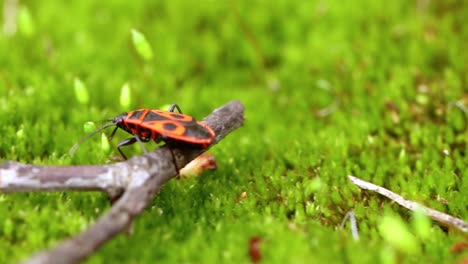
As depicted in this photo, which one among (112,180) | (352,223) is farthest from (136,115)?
(352,223)

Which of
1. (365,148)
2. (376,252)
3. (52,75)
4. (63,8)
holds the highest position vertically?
(63,8)

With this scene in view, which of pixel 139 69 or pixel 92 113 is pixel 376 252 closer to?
pixel 92 113

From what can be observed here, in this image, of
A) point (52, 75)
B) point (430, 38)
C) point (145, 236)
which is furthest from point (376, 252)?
point (52, 75)

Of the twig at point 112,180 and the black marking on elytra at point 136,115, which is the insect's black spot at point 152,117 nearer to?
the black marking on elytra at point 136,115

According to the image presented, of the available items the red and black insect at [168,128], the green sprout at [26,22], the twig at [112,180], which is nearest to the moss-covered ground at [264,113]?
the green sprout at [26,22]

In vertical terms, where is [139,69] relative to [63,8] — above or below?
below

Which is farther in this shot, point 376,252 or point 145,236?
point 145,236
